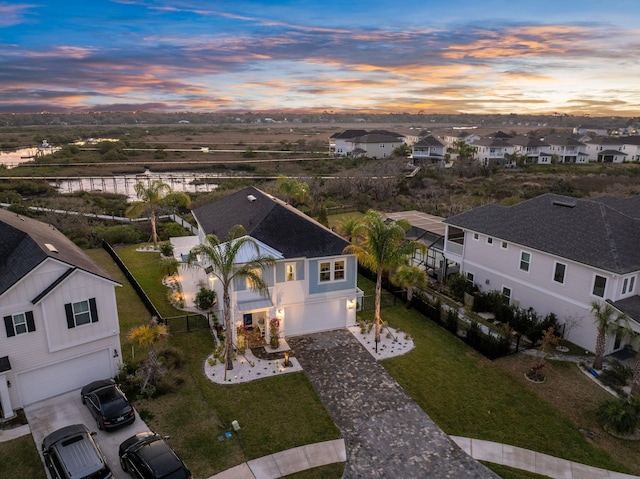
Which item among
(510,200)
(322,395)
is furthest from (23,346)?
(510,200)

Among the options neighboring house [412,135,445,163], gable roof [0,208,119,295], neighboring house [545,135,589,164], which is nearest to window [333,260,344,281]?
gable roof [0,208,119,295]

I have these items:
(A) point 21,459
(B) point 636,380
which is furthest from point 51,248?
(B) point 636,380

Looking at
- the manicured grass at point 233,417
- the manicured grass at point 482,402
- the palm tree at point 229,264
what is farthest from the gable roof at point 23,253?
the manicured grass at point 482,402

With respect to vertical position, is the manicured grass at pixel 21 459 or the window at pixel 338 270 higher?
the window at pixel 338 270

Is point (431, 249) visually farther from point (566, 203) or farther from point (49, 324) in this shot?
point (49, 324)

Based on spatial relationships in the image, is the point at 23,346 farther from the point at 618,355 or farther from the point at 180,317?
the point at 618,355

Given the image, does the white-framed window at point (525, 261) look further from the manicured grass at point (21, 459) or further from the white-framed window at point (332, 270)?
the manicured grass at point (21, 459)

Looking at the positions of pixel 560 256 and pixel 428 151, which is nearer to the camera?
pixel 560 256
